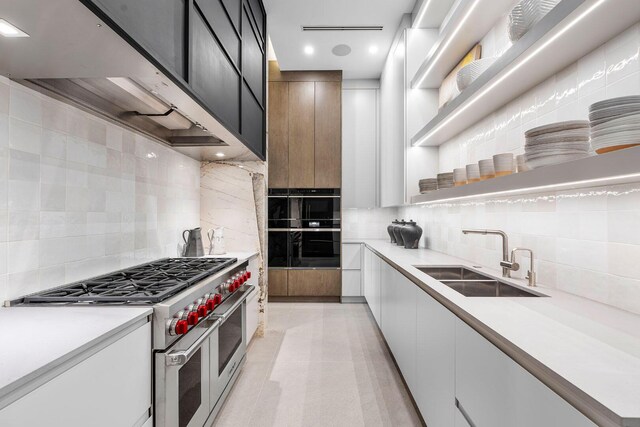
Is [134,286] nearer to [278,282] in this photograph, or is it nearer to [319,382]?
A: [319,382]

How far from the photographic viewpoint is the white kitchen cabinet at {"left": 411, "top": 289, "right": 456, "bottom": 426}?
1.34 m

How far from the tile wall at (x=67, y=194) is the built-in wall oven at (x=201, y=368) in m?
0.63

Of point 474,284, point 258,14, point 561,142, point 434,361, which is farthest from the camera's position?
point 258,14

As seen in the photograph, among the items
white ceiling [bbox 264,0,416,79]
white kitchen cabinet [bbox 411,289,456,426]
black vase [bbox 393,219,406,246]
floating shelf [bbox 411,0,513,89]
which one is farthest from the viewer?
black vase [bbox 393,219,406,246]

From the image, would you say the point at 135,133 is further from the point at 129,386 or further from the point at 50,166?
the point at 129,386

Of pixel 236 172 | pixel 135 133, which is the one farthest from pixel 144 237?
pixel 236 172

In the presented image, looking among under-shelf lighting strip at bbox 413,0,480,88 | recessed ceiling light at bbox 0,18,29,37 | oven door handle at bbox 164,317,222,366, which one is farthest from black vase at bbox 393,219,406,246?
recessed ceiling light at bbox 0,18,29,37

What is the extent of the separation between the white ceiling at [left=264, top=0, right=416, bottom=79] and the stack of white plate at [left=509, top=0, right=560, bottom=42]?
1.81 meters

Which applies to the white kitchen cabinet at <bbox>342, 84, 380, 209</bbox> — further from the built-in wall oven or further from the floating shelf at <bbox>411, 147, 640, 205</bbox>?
the floating shelf at <bbox>411, 147, 640, 205</bbox>

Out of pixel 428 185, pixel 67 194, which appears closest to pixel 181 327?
pixel 67 194

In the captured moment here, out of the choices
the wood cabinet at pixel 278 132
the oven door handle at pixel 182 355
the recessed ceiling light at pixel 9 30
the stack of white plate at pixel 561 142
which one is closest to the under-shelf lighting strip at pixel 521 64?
the stack of white plate at pixel 561 142

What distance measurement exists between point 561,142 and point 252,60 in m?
2.43

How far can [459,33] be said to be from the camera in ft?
7.47

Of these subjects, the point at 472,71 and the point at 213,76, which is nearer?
the point at 213,76
